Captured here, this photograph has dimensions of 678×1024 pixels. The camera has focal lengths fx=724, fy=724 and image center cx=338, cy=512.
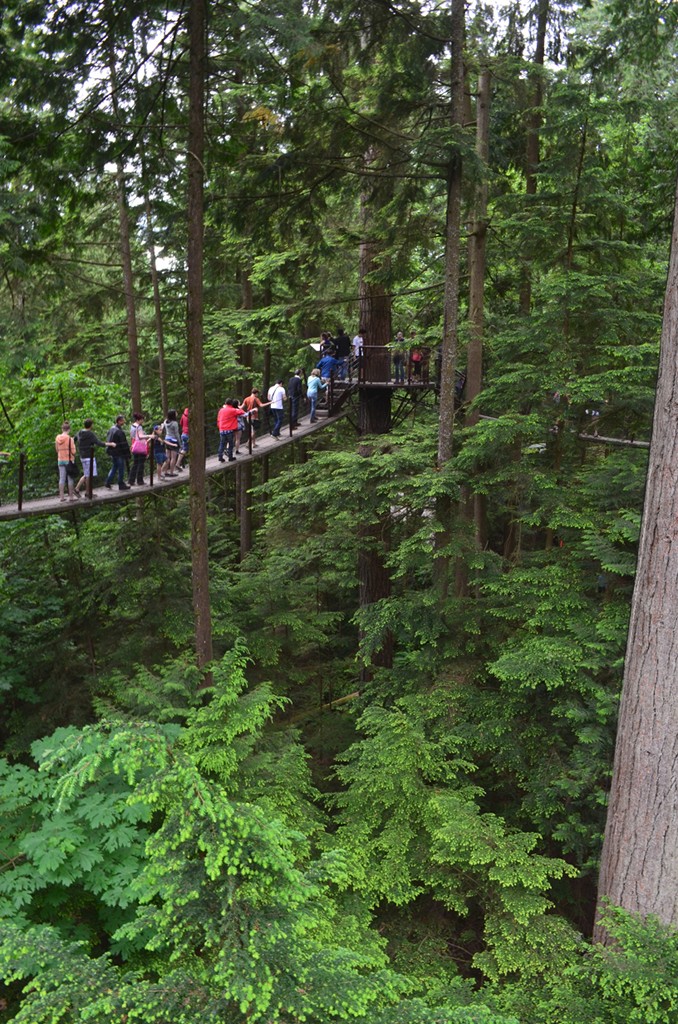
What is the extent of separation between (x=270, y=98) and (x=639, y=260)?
4.89 meters

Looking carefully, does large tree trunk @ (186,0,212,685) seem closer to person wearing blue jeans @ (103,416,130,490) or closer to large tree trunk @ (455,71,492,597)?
person wearing blue jeans @ (103,416,130,490)

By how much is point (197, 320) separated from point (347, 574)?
16.7ft

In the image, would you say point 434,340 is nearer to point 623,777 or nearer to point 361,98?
point 361,98

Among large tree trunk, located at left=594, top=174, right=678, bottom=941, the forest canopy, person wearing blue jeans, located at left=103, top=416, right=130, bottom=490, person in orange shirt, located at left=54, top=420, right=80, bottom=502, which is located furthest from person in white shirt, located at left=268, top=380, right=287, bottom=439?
large tree trunk, located at left=594, top=174, right=678, bottom=941

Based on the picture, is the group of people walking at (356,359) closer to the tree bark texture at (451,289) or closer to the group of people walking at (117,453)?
the tree bark texture at (451,289)

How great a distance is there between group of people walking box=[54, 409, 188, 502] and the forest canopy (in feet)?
2.27

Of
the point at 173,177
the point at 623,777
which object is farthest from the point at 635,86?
the point at 623,777

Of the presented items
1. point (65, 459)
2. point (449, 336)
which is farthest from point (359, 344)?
point (65, 459)

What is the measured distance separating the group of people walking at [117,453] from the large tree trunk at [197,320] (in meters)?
2.10

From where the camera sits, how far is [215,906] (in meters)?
3.55

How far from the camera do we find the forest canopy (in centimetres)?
391

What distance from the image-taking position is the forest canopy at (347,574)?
12.8ft

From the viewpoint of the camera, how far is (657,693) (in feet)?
17.2

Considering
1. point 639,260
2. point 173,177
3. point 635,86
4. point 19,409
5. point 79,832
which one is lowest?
point 79,832
